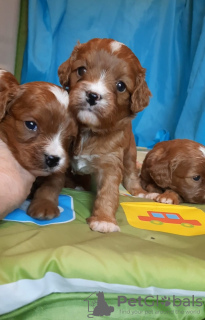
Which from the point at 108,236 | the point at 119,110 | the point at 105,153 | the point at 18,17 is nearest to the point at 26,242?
the point at 108,236

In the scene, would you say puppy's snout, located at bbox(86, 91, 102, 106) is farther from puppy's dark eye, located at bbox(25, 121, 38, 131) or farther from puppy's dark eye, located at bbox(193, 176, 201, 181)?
puppy's dark eye, located at bbox(193, 176, 201, 181)

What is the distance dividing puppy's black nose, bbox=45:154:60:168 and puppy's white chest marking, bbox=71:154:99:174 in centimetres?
47

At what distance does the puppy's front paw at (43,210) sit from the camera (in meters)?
2.23

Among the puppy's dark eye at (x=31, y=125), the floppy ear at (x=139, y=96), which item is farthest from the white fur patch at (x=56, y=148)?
the floppy ear at (x=139, y=96)

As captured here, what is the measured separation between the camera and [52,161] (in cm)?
225

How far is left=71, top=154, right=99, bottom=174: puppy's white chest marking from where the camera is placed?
271 cm

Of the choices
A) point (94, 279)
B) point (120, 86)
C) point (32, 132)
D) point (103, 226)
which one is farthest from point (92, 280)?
point (120, 86)

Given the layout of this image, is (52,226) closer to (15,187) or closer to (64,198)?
(15,187)

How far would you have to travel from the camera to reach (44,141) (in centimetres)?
227

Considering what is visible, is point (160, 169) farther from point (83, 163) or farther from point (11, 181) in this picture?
point (11, 181)

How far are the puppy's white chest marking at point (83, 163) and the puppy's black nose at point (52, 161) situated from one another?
1.54 feet

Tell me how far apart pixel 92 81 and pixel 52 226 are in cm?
104

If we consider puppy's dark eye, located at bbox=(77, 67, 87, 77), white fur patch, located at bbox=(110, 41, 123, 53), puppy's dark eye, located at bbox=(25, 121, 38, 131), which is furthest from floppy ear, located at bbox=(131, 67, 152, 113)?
puppy's dark eye, located at bbox=(25, 121, 38, 131)

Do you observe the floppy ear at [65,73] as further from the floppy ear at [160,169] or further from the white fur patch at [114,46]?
the floppy ear at [160,169]
